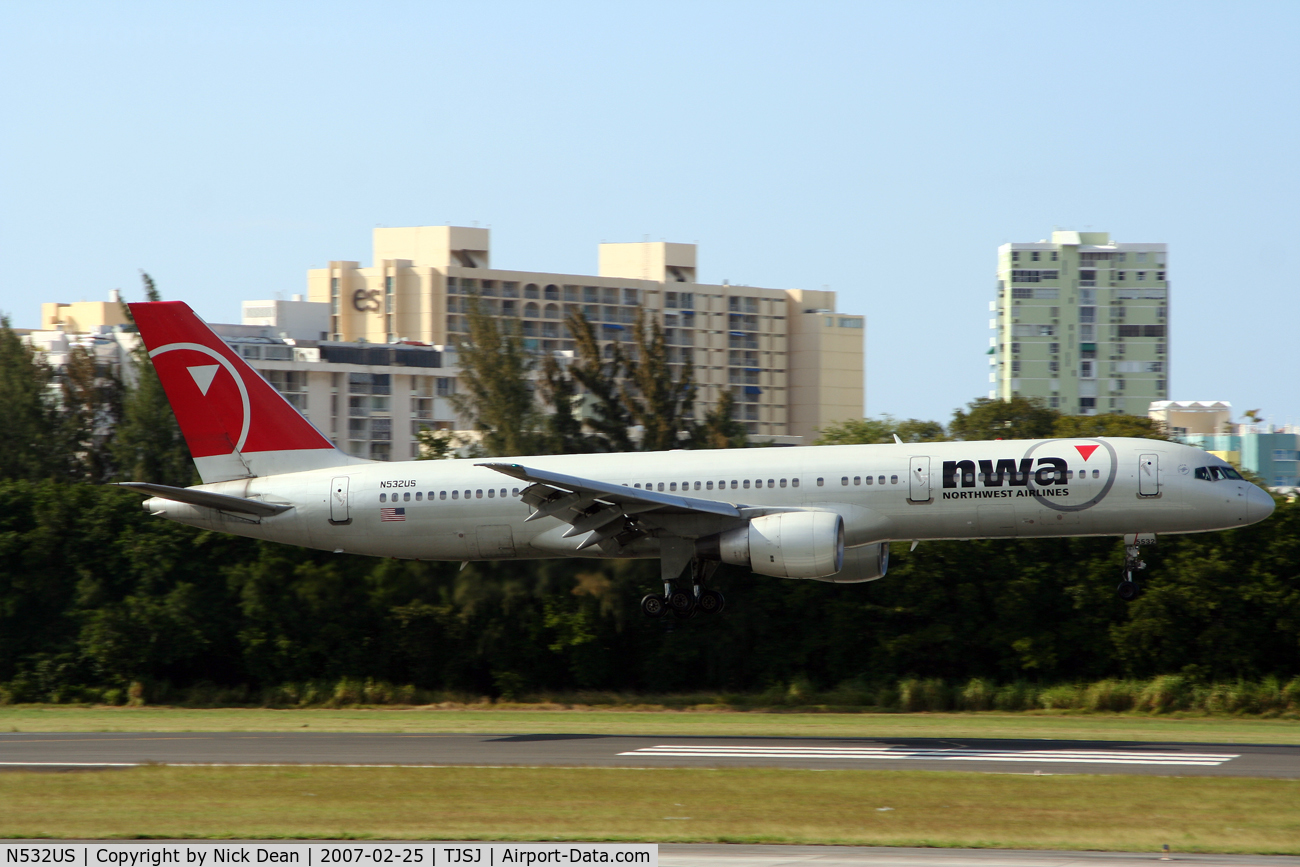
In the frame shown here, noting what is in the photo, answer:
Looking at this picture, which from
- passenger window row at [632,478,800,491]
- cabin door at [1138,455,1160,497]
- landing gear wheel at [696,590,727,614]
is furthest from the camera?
landing gear wheel at [696,590,727,614]

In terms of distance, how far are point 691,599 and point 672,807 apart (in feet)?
42.3

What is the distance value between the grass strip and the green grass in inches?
363

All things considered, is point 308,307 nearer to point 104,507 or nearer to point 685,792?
point 104,507

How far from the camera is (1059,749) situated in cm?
2870

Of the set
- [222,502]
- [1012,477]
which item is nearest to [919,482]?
[1012,477]

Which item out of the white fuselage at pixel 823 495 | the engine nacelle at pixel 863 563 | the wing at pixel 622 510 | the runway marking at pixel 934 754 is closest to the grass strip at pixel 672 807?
the runway marking at pixel 934 754

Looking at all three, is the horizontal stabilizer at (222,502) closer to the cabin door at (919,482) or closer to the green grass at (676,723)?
the green grass at (676,723)

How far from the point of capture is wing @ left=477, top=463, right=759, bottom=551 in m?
32.2

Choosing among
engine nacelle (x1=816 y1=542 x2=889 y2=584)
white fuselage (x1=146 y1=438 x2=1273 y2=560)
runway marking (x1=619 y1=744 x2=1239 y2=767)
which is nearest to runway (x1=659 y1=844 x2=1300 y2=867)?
runway marking (x1=619 y1=744 x2=1239 y2=767)

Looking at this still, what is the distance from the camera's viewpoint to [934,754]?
90.9 feet

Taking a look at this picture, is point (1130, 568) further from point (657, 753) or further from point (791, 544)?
point (657, 753)

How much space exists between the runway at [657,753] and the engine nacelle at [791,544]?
3.75 metres

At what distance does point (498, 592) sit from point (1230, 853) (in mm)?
26138

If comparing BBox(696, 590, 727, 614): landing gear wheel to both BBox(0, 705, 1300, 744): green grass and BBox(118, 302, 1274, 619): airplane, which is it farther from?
BBox(0, 705, 1300, 744): green grass
